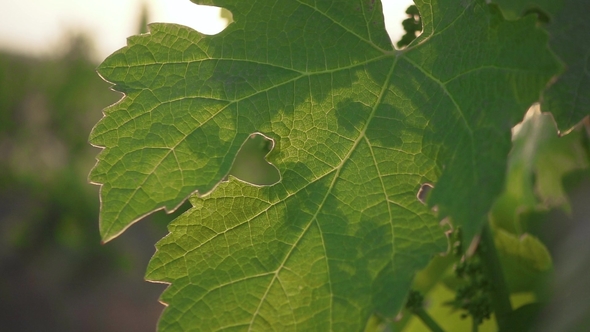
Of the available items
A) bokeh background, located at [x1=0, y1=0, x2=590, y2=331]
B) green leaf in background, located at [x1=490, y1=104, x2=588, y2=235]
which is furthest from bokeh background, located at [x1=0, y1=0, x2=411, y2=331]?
green leaf in background, located at [x1=490, y1=104, x2=588, y2=235]

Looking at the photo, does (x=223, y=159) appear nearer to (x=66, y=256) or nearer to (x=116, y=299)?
(x=66, y=256)

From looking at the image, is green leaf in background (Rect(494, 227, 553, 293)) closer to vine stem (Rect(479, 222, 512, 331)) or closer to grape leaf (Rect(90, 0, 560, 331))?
vine stem (Rect(479, 222, 512, 331))

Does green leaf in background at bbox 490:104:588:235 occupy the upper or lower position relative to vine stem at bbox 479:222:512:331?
upper

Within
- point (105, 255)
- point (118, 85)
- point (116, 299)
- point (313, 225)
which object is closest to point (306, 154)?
point (313, 225)

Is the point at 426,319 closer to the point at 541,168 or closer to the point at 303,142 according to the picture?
the point at 303,142

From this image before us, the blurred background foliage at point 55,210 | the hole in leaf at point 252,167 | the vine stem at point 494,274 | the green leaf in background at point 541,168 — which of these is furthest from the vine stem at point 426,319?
the blurred background foliage at point 55,210

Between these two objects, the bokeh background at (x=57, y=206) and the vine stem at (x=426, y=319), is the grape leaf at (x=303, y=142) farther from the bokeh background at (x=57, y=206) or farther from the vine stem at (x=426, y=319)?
the bokeh background at (x=57, y=206)

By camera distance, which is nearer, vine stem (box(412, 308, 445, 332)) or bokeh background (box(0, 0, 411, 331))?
vine stem (box(412, 308, 445, 332))

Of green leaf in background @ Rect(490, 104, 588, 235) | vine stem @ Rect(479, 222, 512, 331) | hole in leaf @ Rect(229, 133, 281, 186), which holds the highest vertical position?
hole in leaf @ Rect(229, 133, 281, 186)
